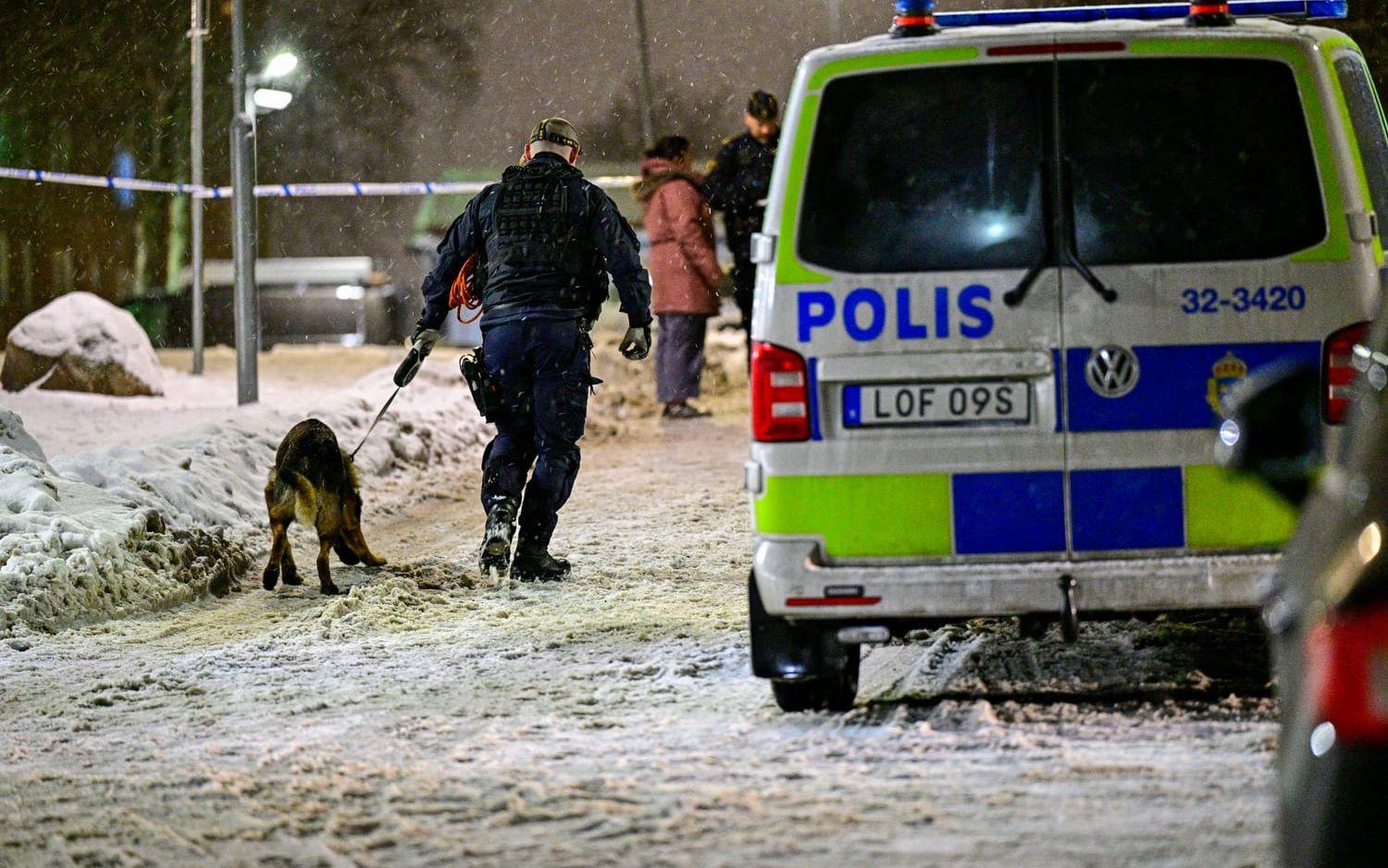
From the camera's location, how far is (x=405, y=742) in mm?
5227

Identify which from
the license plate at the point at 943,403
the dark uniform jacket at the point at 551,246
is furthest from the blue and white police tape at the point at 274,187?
the license plate at the point at 943,403

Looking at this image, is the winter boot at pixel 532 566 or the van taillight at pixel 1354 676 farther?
the winter boot at pixel 532 566

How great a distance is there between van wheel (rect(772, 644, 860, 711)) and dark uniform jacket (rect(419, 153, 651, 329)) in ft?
10.4

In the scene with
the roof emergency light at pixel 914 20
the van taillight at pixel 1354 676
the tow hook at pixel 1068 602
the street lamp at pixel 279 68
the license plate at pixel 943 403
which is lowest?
the tow hook at pixel 1068 602

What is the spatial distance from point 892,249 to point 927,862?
1723 mm

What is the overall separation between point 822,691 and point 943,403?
945 mm

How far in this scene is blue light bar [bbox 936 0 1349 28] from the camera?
221 inches

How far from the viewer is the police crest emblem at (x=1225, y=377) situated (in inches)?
192

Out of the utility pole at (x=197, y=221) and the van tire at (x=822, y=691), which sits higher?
the utility pole at (x=197, y=221)

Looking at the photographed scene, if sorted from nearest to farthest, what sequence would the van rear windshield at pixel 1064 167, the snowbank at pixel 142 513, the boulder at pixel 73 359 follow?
the van rear windshield at pixel 1064 167 → the snowbank at pixel 142 513 → the boulder at pixel 73 359

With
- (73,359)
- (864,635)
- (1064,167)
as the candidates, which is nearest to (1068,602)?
(864,635)

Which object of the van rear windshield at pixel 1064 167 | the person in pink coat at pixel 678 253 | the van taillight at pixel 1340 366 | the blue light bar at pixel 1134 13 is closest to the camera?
the van taillight at pixel 1340 366

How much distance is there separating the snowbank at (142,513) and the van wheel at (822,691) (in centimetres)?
320

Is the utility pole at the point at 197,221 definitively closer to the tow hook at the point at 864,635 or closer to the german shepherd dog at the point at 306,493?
the german shepherd dog at the point at 306,493
